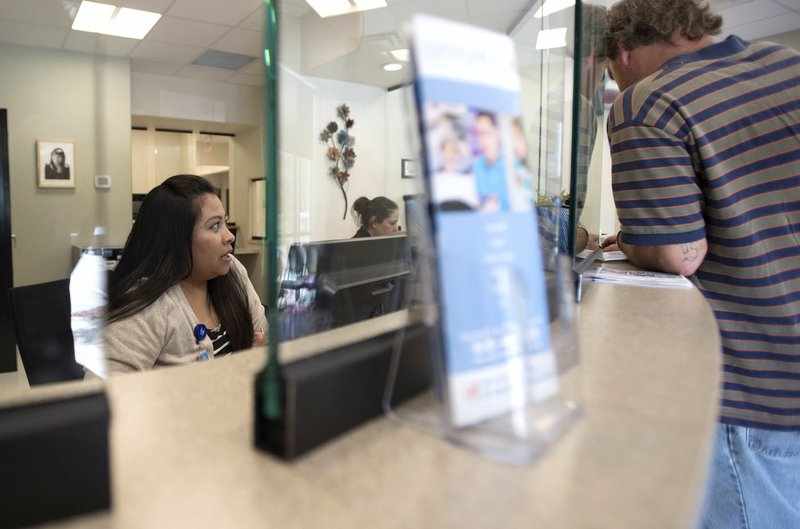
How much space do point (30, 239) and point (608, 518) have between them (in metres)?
6.66

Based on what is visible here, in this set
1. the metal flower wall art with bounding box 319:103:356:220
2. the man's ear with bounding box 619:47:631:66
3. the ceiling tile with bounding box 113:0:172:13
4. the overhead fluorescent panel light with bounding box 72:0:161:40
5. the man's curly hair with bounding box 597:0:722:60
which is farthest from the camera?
the overhead fluorescent panel light with bounding box 72:0:161:40

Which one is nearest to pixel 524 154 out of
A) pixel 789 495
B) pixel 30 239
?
pixel 789 495

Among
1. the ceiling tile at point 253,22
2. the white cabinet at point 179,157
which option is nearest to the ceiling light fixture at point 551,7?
the ceiling tile at point 253,22

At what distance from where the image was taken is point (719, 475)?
124 cm

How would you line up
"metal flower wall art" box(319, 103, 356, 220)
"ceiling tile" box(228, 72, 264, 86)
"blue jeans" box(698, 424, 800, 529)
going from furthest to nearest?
"ceiling tile" box(228, 72, 264, 86), "blue jeans" box(698, 424, 800, 529), "metal flower wall art" box(319, 103, 356, 220)

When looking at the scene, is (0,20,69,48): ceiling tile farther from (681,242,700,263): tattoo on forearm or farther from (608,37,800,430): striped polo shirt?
(681,242,700,263): tattoo on forearm

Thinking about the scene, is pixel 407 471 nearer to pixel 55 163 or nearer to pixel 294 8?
pixel 294 8

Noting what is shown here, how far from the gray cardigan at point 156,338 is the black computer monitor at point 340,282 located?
3.95 ft

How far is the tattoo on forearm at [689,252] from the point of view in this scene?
1234mm

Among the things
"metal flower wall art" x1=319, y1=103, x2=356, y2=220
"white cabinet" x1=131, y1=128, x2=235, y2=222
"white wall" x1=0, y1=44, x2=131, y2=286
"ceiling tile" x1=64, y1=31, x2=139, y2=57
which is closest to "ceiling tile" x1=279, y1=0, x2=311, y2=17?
"metal flower wall art" x1=319, y1=103, x2=356, y2=220

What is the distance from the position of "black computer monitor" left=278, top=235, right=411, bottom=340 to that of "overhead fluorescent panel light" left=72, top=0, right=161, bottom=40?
546 centimetres

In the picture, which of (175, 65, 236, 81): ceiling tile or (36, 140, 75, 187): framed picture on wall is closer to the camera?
(36, 140, 75, 187): framed picture on wall

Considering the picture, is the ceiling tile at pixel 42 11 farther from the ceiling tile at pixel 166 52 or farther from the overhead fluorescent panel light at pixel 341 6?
the overhead fluorescent panel light at pixel 341 6

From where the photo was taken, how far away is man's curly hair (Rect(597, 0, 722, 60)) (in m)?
1.40
